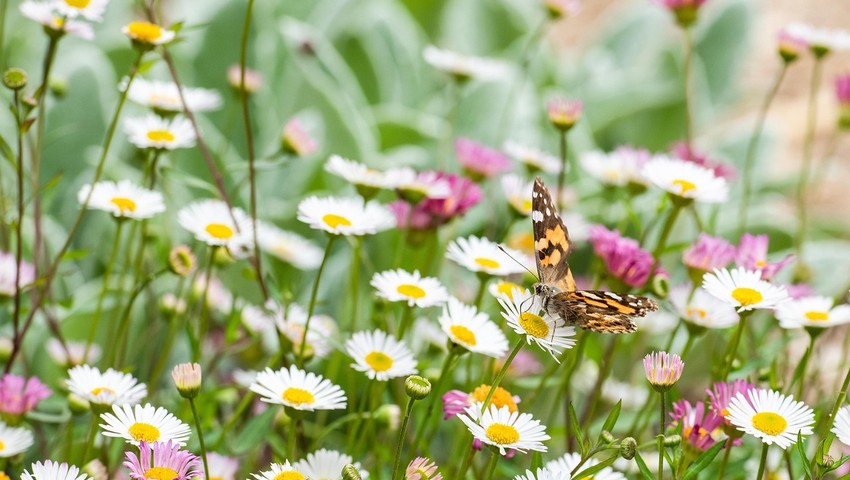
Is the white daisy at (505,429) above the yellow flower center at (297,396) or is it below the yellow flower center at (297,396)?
A: above

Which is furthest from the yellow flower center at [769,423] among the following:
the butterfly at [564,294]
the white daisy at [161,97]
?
the white daisy at [161,97]

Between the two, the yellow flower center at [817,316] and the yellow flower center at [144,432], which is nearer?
the yellow flower center at [144,432]

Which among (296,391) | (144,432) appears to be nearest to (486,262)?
A: (296,391)

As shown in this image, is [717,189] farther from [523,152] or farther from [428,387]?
[428,387]

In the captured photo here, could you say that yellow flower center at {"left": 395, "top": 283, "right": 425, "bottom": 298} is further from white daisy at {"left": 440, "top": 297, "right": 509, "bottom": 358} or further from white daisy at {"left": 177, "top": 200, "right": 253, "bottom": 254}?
white daisy at {"left": 177, "top": 200, "right": 253, "bottom": 254}

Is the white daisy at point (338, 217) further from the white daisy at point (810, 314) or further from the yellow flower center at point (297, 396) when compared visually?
the white daisy at point (810, 314)

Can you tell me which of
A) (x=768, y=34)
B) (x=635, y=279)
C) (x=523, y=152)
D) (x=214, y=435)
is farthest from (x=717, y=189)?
(x=768, y=34)

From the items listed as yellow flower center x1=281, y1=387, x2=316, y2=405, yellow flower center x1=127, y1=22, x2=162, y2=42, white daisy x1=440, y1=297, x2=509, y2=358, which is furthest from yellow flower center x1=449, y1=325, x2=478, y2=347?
yellow flower center x1=127, y1=22, x2=162, y2=42

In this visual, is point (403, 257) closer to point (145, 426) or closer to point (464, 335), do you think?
point (464, 335)
